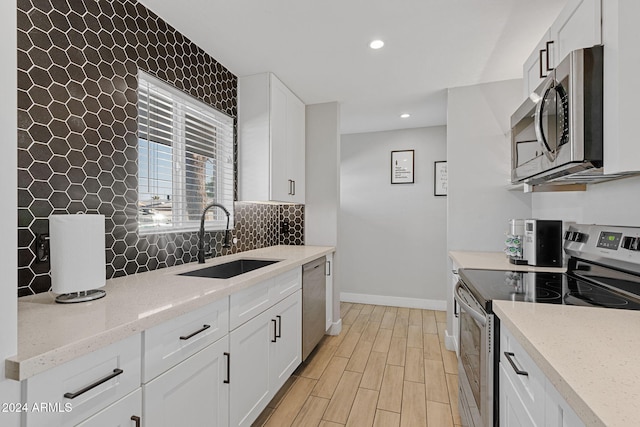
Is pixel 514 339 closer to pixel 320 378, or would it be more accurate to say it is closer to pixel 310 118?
pixel 320 378

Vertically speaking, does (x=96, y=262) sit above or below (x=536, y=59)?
below

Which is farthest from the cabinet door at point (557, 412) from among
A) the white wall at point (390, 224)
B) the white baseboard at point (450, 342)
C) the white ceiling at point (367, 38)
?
the white wall at point (390, 224)

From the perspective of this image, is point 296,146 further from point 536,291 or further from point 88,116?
point 536,291

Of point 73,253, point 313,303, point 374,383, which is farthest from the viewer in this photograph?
point 313,303

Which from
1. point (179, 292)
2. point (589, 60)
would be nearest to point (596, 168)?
point (589, 60)

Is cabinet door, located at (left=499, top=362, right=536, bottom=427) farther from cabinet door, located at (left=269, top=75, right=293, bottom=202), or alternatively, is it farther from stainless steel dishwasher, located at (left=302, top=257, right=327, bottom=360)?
cabinet door, located at (left=269, top=75, right=293, bottom=202)

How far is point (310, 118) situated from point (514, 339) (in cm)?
286

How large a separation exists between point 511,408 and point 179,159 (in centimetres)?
216

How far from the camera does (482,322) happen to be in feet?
4.07

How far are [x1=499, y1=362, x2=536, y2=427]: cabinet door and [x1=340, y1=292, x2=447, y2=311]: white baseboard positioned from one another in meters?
3.11

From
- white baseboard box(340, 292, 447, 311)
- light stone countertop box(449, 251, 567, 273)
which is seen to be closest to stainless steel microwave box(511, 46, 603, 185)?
light stone countertop box(449, 251, 567, 273)

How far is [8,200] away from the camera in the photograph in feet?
2.49

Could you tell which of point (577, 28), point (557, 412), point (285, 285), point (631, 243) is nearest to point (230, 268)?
point (285, 285)

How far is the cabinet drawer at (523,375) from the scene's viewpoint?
816 millimetres
